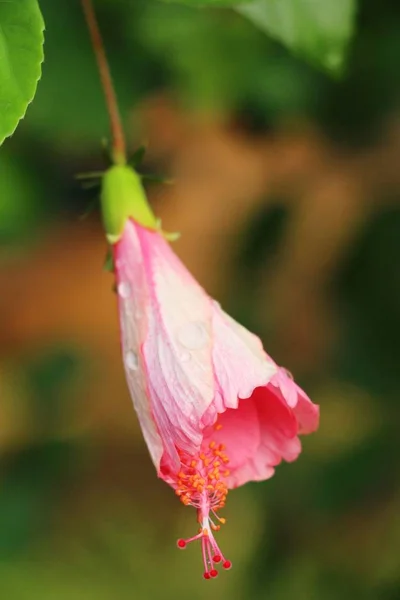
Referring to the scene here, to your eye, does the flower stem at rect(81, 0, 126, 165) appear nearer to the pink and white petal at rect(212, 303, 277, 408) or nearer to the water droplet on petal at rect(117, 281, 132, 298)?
the water droplet on petal at rect(117, 281, 132, 298)

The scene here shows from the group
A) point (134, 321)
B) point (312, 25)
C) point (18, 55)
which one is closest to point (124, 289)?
point (134, 321)

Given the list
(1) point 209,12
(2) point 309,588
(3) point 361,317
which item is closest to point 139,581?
(2) point 309,588

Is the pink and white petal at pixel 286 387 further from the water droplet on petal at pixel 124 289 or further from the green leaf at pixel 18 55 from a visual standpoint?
the green leaf at pixel 18 55

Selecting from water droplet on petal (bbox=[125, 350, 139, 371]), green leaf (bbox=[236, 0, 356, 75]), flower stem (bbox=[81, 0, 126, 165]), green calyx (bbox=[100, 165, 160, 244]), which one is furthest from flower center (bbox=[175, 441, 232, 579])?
green leaf (bbox=[236, 0, 356, 75])

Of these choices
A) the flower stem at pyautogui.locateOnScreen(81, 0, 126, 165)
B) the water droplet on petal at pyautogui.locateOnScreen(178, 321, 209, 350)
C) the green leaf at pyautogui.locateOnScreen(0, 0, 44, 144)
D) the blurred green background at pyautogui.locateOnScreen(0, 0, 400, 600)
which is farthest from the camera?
the blurred green background at pyautogui.locateOnScreen(0, 0, 400, 600)

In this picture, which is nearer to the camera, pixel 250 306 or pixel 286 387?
pixel 286 387

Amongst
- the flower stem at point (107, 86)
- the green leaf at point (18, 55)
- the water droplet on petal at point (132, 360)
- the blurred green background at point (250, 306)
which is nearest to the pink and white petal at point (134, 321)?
the water droplet on petal at point (132, 360)

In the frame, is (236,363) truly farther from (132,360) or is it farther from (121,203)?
(121,203)
